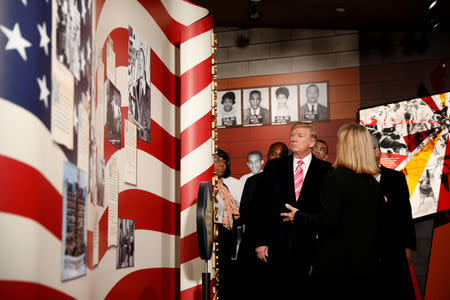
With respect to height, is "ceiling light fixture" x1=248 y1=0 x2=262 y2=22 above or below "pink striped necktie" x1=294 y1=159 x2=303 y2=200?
above

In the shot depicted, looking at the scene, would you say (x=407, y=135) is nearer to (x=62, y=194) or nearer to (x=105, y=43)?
(x=105, y=43)

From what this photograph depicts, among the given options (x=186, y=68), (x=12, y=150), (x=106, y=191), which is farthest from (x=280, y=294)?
(x=12, y=150)

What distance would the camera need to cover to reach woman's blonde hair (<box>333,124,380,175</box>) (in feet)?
8.75

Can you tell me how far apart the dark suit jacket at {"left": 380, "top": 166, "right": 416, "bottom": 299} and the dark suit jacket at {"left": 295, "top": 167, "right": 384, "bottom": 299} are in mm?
88

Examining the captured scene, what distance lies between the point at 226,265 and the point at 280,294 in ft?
4.21

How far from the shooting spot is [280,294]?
345 centimetres

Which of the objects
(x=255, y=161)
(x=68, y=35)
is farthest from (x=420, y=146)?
(x=68, y=35)

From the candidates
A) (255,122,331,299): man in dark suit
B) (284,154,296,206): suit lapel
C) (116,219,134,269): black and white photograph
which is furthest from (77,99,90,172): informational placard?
(284,154,296,206): suit lapel

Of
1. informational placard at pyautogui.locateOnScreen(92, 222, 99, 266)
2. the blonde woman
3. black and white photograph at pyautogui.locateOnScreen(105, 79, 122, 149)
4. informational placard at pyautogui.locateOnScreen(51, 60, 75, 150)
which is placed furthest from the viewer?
the blonde woman

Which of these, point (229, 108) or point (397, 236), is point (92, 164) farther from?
point (229, 108)

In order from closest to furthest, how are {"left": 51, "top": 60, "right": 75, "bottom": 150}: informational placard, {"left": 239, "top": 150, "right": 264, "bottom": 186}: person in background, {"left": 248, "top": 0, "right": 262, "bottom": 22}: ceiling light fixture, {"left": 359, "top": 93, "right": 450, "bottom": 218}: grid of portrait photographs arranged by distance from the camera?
{"left": 51, "top": 60, "right": 75, "bottom": 150}: informational placard < {"left": 359, "top": 93, "right": 450, "bottom": 218}: grid of portrait photographs < {"left": 248, "top": 0, "right": 262, "bottom": 22}: ceiling light fixture < {"left": 239, "top": 150, "right": 264, "bottom": 186}: person in background

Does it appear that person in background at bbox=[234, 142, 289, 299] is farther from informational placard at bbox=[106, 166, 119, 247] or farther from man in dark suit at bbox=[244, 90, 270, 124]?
man in dark suit at bbox=[244, 90, 270, 124]

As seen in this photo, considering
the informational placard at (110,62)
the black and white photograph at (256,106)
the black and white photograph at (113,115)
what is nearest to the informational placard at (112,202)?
the black and white photograph at (113,115)

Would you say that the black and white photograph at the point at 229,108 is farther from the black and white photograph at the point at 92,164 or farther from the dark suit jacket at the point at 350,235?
the black and white photograph at the point at 92,164
